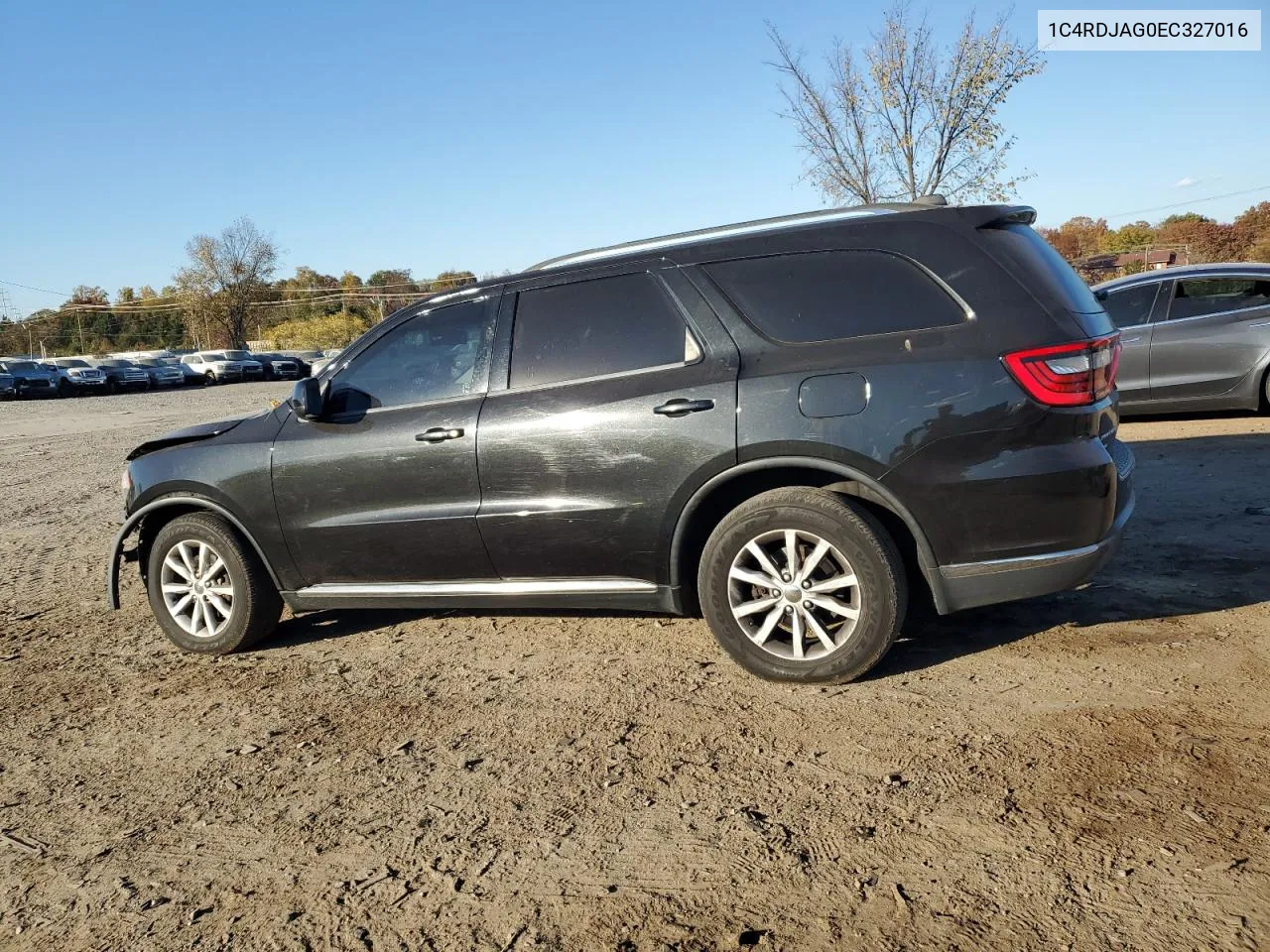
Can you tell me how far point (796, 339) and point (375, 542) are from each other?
2195 mm

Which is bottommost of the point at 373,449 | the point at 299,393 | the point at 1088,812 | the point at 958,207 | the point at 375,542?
the point at 1088,812

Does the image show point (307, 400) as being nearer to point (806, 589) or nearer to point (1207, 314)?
point (806, 589)

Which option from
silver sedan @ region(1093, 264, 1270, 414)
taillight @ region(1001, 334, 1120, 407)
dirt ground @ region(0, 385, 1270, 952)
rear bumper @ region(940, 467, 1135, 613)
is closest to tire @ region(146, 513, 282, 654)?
dirt ground @ region(0, 385, 1270, 952)

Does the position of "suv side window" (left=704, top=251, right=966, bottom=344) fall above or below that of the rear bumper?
above

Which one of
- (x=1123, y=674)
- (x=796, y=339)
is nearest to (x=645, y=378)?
(x=796, y=339)

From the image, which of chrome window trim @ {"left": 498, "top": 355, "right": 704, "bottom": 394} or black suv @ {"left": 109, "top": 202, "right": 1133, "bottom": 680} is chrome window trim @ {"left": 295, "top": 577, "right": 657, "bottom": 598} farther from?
chrome window trim @ {"left": 498, "top": 355, "right": 704, "bottom": 394}

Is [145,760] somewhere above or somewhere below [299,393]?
below

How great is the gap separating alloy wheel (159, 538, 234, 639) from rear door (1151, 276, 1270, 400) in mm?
8744

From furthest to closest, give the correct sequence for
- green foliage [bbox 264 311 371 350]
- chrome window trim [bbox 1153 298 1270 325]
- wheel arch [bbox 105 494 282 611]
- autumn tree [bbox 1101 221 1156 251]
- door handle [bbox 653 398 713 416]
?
green foliage [bbox 264 311 371 350], autumn tree [bbox 1101 221 1156 251], chrome window trim [bbox 1153 298 1270 325], wheel arch [bbox 105 494 282 611], door handle [bbox 653 398 713 416]

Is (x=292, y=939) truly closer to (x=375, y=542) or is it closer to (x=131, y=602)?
(x=375, y=542)

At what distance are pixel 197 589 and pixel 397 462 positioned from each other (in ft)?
Result: 4.64

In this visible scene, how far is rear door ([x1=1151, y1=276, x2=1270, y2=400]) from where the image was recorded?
30.9ft

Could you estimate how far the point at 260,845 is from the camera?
3117 mm

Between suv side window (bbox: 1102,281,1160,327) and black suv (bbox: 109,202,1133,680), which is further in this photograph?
suv side window (bbox: 1102,281,1160,327)
